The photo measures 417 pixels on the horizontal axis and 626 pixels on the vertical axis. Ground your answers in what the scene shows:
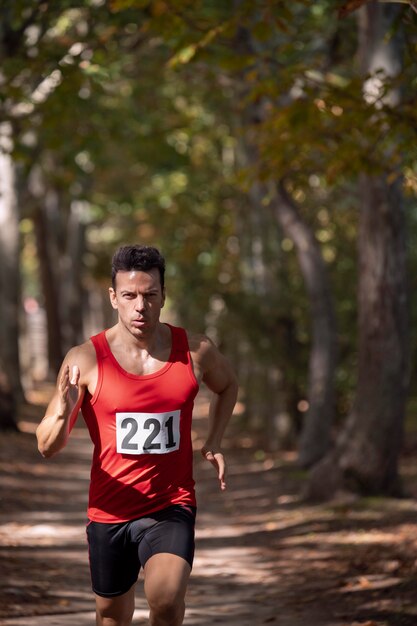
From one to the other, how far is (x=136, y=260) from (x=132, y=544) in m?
1.30

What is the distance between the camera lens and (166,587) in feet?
17.2

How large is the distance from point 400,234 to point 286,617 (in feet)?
17.5

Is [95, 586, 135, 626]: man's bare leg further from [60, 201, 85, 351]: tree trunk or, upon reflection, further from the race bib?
[60, 201, 85, 351]: tree trunk

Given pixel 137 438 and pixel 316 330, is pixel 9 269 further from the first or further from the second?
pixel 137 438

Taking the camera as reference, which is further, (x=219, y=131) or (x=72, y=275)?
(x=72, y=275)

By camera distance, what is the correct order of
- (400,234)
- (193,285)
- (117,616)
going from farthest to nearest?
(193,285), (400,234), (117,616)

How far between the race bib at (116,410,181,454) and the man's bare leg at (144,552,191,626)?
48cm

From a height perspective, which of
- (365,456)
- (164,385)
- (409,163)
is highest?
(409,163)

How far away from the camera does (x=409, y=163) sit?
10484mm

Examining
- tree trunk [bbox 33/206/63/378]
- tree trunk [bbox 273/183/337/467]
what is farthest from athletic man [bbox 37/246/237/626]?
tree trunk [bbox 33/206/63/378]

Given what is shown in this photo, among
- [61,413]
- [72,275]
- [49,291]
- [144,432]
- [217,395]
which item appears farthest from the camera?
[72,275]

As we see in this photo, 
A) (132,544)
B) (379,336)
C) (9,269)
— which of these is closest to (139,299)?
(132,544)

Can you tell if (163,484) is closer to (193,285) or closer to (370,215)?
(370,215)

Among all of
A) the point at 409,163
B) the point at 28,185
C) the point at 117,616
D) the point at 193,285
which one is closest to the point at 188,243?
the point at 193,285
